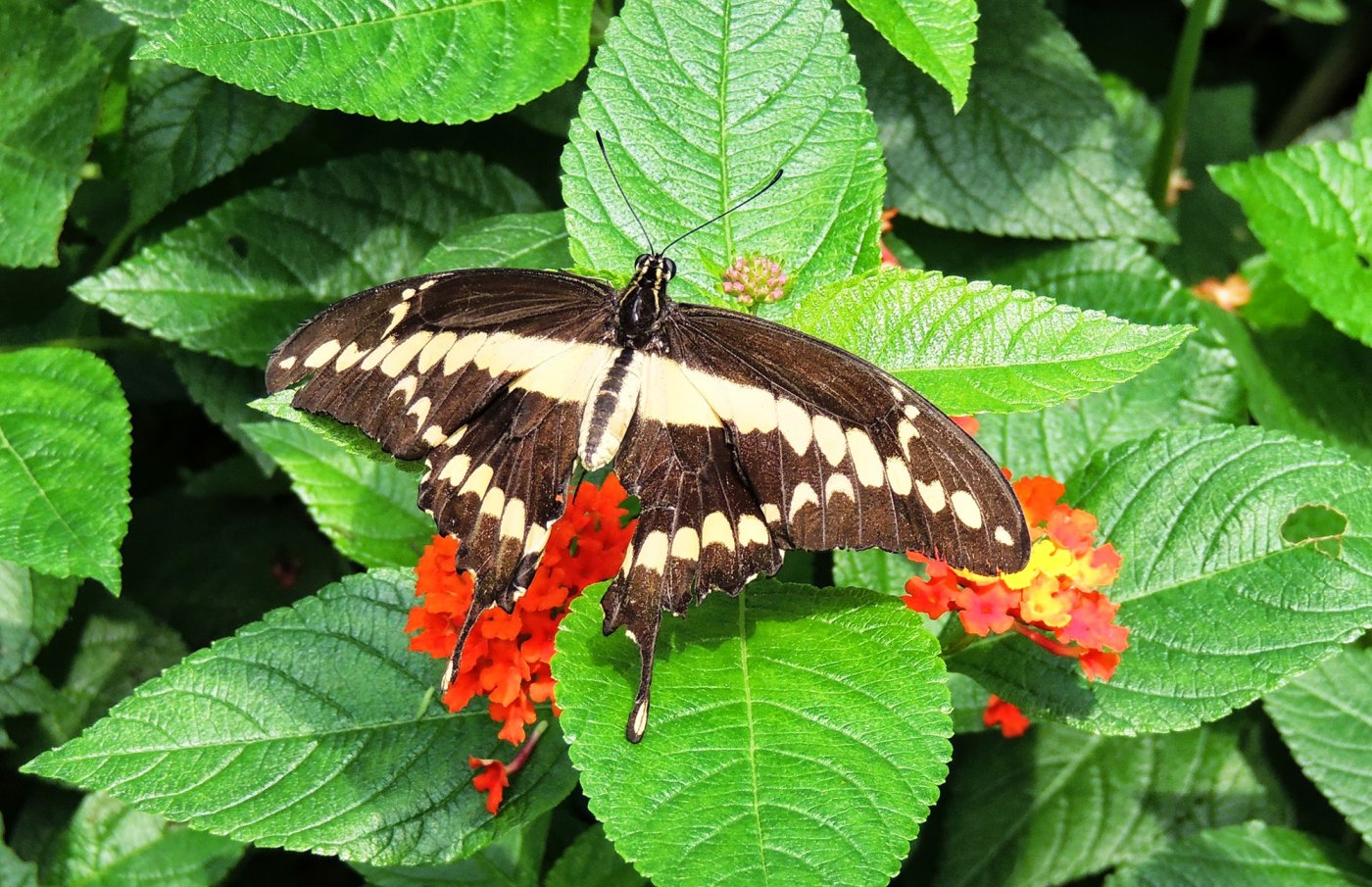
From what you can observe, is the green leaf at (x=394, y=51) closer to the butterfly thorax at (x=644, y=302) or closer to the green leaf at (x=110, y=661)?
the butterfly thorax at (x=644, y=302)

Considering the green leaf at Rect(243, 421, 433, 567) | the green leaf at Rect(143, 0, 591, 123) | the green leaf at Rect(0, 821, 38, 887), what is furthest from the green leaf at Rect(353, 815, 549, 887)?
the green leaf at Rect(143, 0, 591, 123)

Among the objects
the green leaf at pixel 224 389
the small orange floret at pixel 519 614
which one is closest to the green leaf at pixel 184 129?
the green leaf at pixel 224 389

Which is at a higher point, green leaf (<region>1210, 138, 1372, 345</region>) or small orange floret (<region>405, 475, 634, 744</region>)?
green leaf (<region>1210, 138, 1372, 345</region>)

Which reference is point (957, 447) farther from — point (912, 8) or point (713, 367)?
point (912, 8)

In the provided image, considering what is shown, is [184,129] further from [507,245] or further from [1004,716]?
[1004,716]

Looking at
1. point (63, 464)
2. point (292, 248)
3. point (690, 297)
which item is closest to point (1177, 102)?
point (690, 297)

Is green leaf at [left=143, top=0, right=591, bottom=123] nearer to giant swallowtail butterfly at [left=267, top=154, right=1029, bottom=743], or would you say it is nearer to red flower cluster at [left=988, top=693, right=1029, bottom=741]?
giant swallowtail butterfly at [left=267, top=154, right=1029, bottom=743]

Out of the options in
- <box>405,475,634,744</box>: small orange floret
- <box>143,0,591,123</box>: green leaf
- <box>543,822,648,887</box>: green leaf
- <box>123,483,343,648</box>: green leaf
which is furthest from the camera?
<box>123,483,343,648</box>: green leaf
